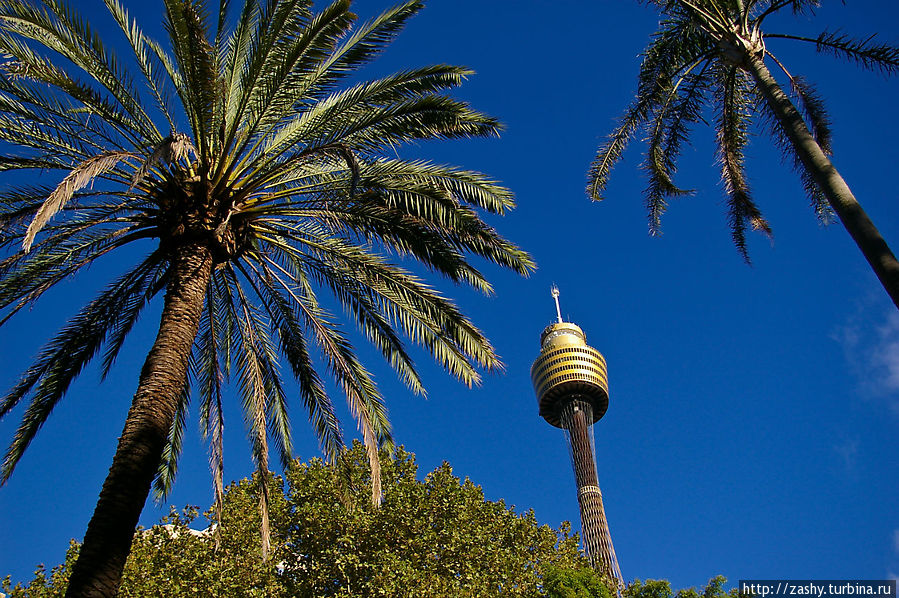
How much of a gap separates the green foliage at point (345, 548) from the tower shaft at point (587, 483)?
32.9 meters

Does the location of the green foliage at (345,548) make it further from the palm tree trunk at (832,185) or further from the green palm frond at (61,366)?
the palm tree trunk at (832,185)

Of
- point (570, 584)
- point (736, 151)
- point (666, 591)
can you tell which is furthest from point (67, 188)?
point (666, 591)

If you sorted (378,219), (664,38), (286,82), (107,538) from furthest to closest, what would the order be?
(664,38) < (378,219) < (286,82) < (107,538)

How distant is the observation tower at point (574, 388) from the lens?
56906mm

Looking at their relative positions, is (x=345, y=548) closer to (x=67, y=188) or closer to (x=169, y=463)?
(x=169, y=463)

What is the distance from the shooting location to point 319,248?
29.1ft

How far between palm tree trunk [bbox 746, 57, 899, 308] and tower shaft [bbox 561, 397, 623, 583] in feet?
137

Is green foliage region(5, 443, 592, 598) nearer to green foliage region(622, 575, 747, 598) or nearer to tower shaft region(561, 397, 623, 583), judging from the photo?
green foliage region(622, 575, 747, 598)

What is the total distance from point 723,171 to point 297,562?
1133 centimetres

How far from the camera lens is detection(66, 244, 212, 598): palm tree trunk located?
5.41 m

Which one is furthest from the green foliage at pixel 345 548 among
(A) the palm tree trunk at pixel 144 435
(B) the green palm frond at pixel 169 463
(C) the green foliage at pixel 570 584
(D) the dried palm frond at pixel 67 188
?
(D) the dried palm frond at pixel 67 188

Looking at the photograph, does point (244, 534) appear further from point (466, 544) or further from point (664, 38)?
point (664, 38)

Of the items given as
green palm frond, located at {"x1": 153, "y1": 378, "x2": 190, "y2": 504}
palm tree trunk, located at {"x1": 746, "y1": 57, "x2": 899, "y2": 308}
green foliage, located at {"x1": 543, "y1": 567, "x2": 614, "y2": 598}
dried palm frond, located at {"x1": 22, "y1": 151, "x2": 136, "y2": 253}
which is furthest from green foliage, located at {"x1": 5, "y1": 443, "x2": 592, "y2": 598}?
palm tree trunk, located at {"x1": 746, "y1": 57, "x2": 899, "y2": 308}

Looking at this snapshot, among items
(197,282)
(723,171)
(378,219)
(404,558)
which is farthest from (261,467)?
(723,171)
